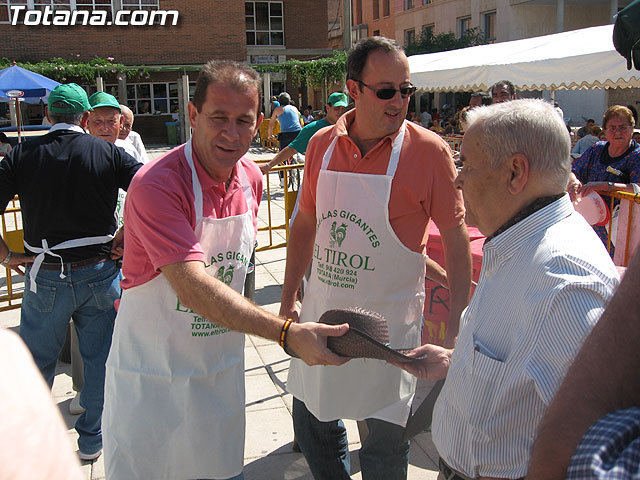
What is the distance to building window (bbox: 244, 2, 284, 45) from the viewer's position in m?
34.2

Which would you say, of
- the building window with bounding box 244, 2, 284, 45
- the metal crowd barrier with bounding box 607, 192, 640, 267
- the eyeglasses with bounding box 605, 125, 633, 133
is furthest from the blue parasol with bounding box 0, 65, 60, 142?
the building window with bounding box 244, 2, 284, 45

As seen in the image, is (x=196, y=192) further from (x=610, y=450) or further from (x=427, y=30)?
(x=427, y=30)

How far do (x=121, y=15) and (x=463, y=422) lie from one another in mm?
31448

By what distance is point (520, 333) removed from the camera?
1.56 m

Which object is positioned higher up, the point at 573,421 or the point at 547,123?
the point at 547,123

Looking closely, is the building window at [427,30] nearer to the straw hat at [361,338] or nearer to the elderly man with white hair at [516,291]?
the straw hat at [361,338]

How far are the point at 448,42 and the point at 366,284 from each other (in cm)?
3628

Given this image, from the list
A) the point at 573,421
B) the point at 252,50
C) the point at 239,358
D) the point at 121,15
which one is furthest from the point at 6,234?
the point at 252,50

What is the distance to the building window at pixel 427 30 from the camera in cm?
3844

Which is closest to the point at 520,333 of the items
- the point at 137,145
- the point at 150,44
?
the point at 137,145

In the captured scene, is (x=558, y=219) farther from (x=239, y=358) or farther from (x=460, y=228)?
(x=239, y=358)

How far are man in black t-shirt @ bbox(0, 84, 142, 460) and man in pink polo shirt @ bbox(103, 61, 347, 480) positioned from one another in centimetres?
119

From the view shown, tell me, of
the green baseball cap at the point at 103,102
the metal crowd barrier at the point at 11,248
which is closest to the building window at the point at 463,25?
the green baseball cap at the point at 103,102

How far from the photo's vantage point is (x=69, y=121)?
11.6ft
